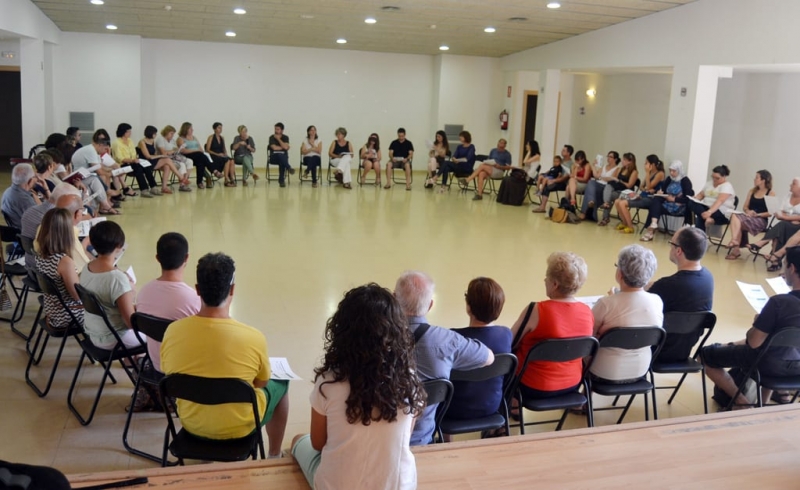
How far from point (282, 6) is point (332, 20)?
1.33 m

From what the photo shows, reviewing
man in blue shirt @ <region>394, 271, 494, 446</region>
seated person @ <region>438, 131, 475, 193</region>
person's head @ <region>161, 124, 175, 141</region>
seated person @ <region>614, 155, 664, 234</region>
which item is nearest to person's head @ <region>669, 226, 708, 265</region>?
man in blue shirt @ <region>394, 271, 494, 446</region>

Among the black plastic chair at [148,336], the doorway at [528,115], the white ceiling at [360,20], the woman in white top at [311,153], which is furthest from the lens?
the doorway at [528,115]

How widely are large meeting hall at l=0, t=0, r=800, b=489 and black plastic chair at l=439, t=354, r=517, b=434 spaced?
3 cm

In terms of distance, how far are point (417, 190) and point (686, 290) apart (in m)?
9.60

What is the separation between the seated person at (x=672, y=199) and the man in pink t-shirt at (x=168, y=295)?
278 inches

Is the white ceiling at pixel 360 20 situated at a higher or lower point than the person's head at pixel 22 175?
higher

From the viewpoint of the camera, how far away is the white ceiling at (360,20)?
1030 centimetres

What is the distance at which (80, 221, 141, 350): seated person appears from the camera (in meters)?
3.57

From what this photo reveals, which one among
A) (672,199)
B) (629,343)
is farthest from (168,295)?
(672,199)

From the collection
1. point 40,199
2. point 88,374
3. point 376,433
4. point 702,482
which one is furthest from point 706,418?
point 40,199

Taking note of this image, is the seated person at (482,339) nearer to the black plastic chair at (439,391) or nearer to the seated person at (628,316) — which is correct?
the black plastic chair at (439,391)

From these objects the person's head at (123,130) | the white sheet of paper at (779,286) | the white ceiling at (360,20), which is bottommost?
the white sheet of paper at (779,286)

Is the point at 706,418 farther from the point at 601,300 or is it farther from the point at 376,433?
the point at 376,433

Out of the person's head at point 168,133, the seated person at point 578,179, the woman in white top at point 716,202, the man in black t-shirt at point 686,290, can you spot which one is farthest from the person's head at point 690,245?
the person's head at point 168,133
